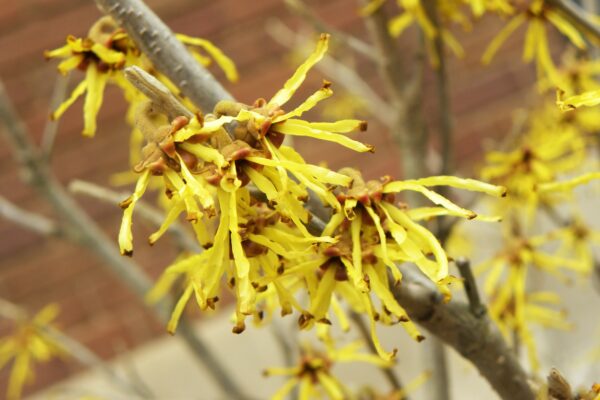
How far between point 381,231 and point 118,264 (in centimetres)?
61

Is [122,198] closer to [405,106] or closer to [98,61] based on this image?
[98,61]

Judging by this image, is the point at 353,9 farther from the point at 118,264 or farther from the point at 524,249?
the point at 524,249

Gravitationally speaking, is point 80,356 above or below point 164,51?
below

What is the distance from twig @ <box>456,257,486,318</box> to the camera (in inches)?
18.4

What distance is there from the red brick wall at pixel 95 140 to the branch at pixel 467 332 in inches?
43.8

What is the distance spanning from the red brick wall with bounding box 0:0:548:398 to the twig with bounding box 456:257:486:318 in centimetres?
111

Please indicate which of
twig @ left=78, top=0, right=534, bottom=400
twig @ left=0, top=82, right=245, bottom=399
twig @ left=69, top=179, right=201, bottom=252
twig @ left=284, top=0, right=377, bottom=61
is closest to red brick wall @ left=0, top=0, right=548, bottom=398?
twig @ left=0, top=82, right=245, bottom=399

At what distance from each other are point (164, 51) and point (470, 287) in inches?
8.9

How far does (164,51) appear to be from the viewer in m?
0.48

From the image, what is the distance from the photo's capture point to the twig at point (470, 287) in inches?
18.4

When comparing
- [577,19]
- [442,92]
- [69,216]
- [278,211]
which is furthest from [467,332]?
[69,216]

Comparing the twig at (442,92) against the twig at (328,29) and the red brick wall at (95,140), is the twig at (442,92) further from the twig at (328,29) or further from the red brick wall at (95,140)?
the red brick wall at (95,140)

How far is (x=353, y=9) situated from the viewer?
5.41 ft

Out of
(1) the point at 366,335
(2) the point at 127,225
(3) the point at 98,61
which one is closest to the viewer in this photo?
(2) the point at 127,225
